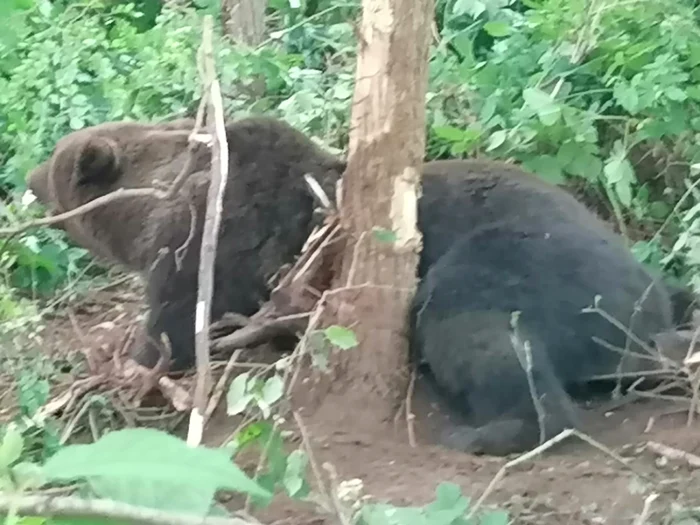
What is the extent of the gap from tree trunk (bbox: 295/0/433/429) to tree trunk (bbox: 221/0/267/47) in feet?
9.34

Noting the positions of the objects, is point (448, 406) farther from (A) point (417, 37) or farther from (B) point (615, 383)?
(A) point (417, 37)

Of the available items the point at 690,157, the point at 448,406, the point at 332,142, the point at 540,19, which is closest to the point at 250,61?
the point at 332,142

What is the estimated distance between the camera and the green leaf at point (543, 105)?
394cm

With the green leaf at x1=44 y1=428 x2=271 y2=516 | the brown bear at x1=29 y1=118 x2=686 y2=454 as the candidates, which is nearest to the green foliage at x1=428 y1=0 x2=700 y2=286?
the brown bear at x1=29 y1=118 x2=686 y2=454

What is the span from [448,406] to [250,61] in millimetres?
2460

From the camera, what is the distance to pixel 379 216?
267 cm

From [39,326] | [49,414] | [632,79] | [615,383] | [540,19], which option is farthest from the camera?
[540,19]

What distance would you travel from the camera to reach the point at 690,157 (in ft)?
14.0

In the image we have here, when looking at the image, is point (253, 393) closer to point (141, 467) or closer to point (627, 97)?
point (141, 467)

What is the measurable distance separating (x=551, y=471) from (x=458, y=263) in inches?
27.8

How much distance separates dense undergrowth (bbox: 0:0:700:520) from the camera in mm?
4016

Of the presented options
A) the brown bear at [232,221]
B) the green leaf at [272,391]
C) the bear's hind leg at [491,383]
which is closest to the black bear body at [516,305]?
the bear's hind leg at [491,383]

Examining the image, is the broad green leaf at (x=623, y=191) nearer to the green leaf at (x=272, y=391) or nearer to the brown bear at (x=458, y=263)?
the brown bear at (x=458, y=263)

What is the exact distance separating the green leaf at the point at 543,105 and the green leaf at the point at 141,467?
11.4 feet
